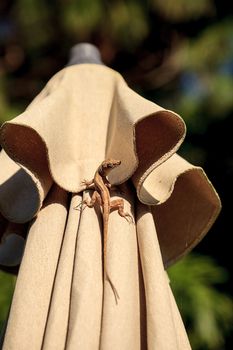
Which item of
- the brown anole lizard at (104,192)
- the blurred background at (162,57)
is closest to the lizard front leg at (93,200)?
the brown anole lizard at (104,192)

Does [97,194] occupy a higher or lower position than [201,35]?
higher

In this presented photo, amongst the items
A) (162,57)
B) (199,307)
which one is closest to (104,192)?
(199,307)

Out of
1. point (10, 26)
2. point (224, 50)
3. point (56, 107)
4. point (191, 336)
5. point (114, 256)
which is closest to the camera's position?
point (114, 256)

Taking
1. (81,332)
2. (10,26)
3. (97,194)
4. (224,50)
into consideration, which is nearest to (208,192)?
(97,194)

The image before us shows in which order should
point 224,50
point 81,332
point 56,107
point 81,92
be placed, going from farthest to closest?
point 224,50
point 81,92
point 56,107
point 81,332

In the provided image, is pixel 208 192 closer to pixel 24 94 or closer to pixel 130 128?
pixel 130 128

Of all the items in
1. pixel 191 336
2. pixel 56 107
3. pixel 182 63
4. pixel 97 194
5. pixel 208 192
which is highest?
pixel 56 107

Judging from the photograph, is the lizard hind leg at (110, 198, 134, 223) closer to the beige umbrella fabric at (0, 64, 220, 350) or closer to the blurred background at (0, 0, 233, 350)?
the beige umbrella fabric at (0, 64, 220, 350)
